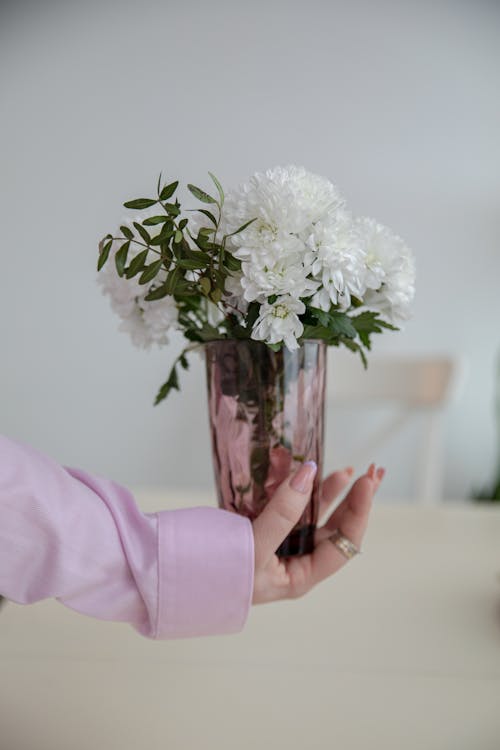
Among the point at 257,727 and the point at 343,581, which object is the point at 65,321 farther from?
the point at 257,727

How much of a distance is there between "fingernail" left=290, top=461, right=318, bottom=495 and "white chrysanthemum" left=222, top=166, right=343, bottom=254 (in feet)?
0.59

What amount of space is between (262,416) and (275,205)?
174 millimetres

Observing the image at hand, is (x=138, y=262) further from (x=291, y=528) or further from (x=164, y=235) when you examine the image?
(x=291, y=528)

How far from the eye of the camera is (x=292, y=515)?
1.80 ft

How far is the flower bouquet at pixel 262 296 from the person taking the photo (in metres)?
0.51

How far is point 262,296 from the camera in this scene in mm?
519

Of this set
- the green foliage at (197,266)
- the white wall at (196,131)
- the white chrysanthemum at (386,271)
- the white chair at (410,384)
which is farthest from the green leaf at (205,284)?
the white chair at (410,384)

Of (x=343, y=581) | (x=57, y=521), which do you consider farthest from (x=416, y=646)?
(x=57, y=521)

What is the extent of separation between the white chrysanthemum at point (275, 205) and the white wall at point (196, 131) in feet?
4.59

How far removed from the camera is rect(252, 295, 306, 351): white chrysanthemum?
509 millimetres

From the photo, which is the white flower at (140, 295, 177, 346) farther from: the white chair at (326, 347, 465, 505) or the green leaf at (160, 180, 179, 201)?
the white chair at (326, 347, 465, 505)

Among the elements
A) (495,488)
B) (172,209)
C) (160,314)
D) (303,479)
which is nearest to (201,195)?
(172,209)

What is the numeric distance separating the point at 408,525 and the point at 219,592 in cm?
72

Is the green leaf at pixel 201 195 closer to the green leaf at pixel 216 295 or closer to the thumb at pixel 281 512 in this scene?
the green leaf at pixel 216 295
